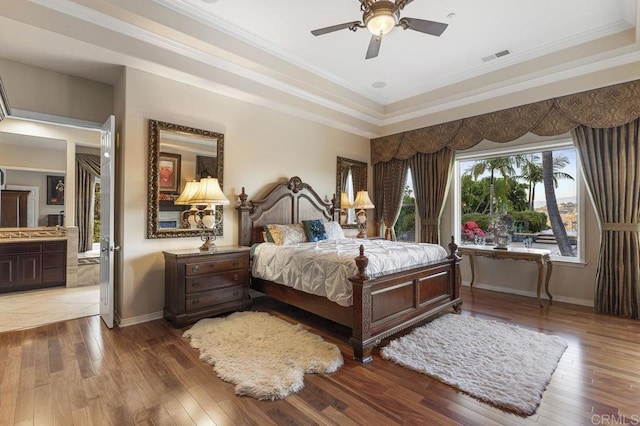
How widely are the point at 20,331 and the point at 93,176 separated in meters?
3.83

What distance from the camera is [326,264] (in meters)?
3.08

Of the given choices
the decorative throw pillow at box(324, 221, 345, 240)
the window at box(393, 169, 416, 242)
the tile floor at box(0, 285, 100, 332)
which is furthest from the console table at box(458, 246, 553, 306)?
the tile floor at box(0, 285, 100, 332)

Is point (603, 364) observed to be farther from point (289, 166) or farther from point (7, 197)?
point (7, 197)

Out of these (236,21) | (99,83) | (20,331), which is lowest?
(20,331)

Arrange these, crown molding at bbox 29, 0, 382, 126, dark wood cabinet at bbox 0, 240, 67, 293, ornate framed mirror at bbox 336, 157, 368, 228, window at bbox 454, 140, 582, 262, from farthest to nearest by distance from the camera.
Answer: ornate framed mirror at bbox 336, 157, 368, 228, dark wood cabinet at bbox 0, 240, 67, 293, window at bbox 454, 140, 582, 262, crown molding at bbox 29, 0, 382, 126

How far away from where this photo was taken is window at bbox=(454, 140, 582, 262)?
4.54 meters

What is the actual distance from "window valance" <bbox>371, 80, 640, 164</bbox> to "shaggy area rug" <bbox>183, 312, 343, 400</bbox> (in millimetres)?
3999

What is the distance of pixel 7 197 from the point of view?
5191 millimetres

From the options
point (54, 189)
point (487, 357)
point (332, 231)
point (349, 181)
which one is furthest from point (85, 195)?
point (487, 357)

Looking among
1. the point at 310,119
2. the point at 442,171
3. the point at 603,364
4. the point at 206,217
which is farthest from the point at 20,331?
the point at 442,171

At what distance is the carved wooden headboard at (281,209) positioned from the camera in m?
4.45

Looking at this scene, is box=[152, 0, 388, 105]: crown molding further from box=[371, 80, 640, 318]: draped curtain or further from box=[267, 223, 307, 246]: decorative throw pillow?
box=[371, 80, 640, 318]: draped curtain

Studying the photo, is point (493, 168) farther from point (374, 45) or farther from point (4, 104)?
point (4, 104)

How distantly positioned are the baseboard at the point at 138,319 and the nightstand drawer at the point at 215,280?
66 cm
